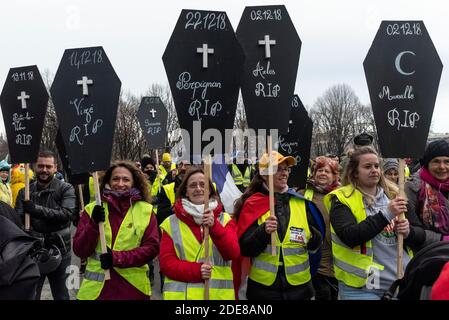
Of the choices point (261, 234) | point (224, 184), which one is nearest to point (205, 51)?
point (261, 234)

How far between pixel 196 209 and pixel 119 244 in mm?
762

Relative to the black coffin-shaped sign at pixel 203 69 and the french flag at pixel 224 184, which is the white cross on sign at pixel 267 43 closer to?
the black coffin-shaped sign at pixel 203 69

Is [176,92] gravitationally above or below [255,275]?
above

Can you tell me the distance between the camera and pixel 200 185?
3.88 metres

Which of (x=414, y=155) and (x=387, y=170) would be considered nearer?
(x=414, y=155)

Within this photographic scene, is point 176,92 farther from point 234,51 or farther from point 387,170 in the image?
point 387,170

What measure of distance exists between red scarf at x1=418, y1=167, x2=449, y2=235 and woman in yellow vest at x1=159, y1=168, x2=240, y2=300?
1.63 meters

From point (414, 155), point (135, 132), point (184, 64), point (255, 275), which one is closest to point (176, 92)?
point (184, 64)

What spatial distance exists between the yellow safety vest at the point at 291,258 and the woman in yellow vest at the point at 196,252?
260 millimetres

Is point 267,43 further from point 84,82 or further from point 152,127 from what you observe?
point 152,127

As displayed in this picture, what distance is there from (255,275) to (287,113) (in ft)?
4.69

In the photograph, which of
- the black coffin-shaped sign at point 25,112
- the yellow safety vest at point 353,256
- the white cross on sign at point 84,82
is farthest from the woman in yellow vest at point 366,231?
the black coffin-shaped sign at point 25,112

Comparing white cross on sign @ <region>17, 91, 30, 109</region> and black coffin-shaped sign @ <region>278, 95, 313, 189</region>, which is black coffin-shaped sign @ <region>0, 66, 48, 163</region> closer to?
white cross on sign @ <region>17, 91, 30, 109</region>
